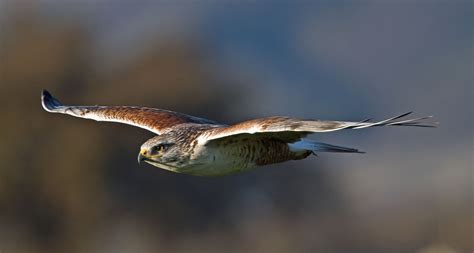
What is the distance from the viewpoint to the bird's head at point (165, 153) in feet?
46.1

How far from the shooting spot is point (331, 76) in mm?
141625

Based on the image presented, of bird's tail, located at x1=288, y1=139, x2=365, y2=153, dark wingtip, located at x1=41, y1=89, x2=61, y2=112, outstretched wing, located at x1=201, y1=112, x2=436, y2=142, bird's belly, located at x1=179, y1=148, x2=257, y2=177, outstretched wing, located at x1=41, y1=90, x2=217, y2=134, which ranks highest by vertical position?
dark wingtip, located at x1=41, y1=89, x2=61, y2=112

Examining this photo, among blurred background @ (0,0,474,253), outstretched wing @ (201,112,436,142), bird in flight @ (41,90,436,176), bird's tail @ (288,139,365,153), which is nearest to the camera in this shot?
outstretched wing @ (201,112,436,142)

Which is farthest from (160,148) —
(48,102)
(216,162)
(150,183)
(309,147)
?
(150,183)

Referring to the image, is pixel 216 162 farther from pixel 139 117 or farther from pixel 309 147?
pixel 139 117

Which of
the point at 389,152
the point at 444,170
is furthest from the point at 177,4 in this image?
the point at 444,170

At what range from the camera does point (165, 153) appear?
14094 millimetres

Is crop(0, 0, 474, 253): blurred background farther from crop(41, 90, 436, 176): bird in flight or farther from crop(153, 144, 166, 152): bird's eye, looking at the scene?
crop(153, 144, 166, 152): bird's eye

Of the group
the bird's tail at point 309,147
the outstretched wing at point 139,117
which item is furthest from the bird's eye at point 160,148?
the bird's tail at point 309,147

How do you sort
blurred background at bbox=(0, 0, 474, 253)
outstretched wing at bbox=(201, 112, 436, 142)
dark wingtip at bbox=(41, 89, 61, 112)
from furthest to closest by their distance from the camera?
blurred background at bbox=(0, 0, 474, 253) → dark wingtip at bbox=(41, 89, 61, 112) → outstretched wing at bbox=(201, 112, 436, 142)

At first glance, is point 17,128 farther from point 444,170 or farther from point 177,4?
point 177,4

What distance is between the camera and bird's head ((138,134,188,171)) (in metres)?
14.1

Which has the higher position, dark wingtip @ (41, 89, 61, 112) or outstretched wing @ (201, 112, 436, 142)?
dark wingtip @ (41, 89, 61, 112)

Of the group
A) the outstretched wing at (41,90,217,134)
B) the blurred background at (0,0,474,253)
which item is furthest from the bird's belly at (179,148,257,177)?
the blurred background at (0,0,474,253)
